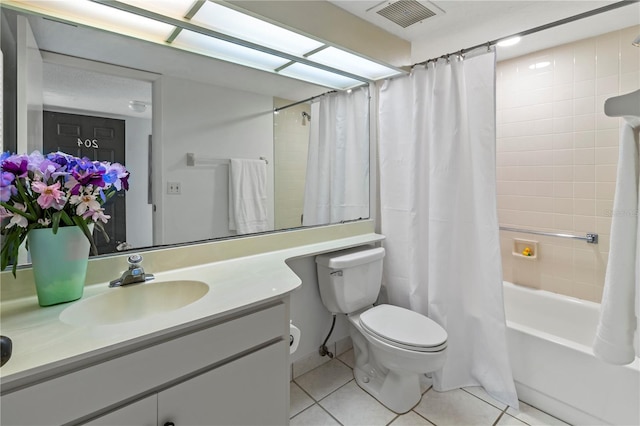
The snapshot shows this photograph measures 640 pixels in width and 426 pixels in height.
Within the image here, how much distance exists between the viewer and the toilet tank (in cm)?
183

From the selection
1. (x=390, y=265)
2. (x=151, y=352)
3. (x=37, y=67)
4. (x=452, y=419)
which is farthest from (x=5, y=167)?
(x=452, y=419)

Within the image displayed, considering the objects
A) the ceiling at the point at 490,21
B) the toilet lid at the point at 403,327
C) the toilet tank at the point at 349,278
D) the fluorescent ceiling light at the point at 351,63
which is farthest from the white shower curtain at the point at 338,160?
the toilet lid at the point at 403,327

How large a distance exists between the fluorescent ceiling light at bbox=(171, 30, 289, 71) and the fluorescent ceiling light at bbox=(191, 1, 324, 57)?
51mm

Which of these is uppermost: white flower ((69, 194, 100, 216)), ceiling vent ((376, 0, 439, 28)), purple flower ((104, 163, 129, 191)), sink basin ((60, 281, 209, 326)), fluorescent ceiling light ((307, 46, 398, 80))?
ceiling vent ((376, 0, 439, 28))

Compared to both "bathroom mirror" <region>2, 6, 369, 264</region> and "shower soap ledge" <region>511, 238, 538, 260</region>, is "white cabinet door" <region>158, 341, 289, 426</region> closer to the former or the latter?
"bathroom mirror" <region>2, 6, 369, 264</region>

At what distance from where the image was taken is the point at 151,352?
32.5 inches

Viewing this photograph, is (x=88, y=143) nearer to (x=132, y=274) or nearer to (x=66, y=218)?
(x=66, y=218)

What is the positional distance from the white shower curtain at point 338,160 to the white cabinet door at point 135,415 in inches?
49.9

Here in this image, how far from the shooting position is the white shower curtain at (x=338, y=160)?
202 centimetres

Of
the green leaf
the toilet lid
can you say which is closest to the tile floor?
the toilet lid

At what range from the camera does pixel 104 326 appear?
839mm

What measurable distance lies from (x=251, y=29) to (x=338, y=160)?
0.99m

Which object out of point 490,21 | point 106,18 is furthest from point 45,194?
point 490,21

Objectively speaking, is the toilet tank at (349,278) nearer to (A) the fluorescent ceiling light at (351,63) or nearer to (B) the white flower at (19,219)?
(A) the fluorescent ceiling light at (351,63)
